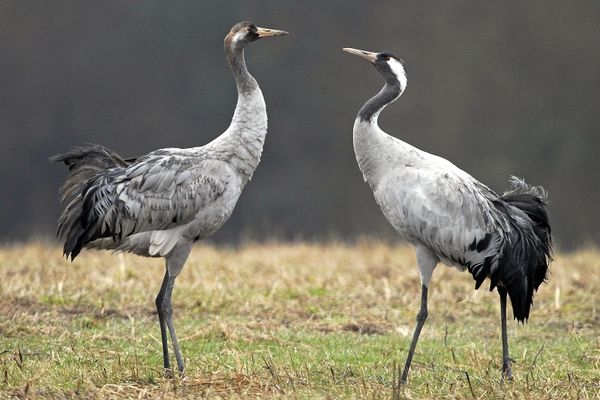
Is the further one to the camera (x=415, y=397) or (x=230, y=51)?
(x=230, y=51)

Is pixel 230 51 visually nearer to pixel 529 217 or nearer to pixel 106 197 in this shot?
pixel 106 197

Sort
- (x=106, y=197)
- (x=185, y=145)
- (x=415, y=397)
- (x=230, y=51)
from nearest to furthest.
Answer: (x=415, y=397) < (x=106, y=197) < (x=230, y=51) < (x=185, y=145)

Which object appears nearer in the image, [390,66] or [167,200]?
[167,200]

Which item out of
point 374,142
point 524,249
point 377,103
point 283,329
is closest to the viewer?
point 524,249

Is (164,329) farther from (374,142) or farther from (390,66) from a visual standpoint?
(390,66)

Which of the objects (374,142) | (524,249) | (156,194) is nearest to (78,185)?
(156,194)

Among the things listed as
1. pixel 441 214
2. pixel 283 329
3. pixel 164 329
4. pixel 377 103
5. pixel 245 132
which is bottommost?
pixel 283 329

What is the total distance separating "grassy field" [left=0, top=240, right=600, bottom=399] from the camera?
225 inches

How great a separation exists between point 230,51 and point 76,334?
2147mm

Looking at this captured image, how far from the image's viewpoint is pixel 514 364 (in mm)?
6828

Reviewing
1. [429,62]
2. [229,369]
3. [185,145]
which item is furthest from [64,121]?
[229,369]

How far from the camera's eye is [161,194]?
20.9 ft

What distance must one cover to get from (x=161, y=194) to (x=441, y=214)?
5.39 ft

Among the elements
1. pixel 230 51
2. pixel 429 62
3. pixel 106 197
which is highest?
pixel 429 62
